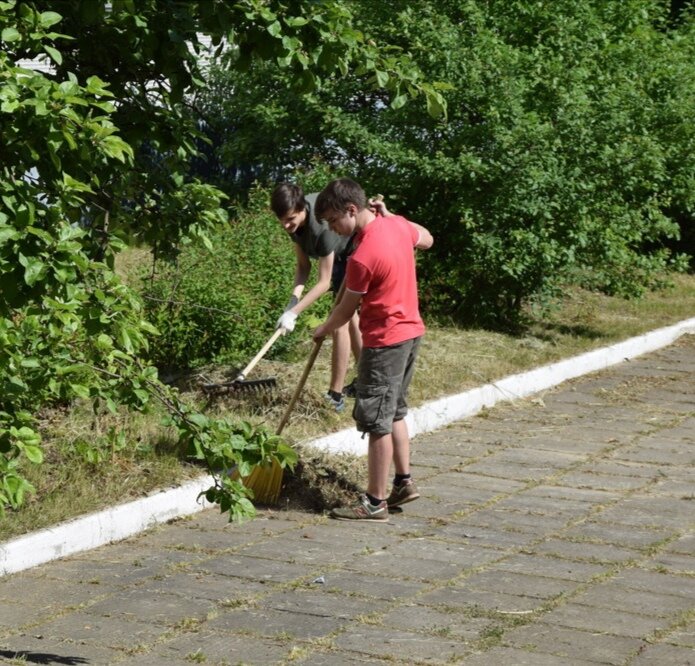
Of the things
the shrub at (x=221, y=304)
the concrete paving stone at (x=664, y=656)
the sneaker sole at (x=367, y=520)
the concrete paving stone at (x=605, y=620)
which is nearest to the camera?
the concrete paving stone at (x=664, y=656)

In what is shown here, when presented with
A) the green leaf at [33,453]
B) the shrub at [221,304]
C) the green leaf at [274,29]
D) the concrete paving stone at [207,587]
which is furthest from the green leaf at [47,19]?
the shrub at [221,304]

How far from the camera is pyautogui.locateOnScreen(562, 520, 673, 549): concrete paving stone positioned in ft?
21.1

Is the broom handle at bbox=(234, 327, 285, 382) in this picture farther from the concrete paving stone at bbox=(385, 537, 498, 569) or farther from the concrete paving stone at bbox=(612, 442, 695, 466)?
the concrete paving stone at bbox=(612, 442, 695, 466)

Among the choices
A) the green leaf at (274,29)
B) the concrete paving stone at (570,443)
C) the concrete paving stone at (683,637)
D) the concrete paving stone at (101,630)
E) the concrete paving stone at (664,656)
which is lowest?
the concrete paving stone at (570,443)

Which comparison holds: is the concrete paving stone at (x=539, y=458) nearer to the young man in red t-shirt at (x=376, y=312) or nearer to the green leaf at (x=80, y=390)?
the young man in red t-shirt at (x=376, y=312)

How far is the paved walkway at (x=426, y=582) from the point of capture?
4.98 m

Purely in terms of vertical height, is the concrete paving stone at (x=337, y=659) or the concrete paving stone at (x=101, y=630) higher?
the concrete paving stone at (x=337, y=659)

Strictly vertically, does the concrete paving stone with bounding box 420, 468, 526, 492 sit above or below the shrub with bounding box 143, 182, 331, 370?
below

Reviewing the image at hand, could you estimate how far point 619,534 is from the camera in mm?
6566

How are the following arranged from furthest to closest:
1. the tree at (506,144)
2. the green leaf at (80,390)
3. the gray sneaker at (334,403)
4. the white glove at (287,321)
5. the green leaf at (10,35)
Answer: the tree at (506,144)
the gray sneaker at (334,403)
the white glove at (287,321)
the green leaf at (80,390)
the green leaf at (10,35)

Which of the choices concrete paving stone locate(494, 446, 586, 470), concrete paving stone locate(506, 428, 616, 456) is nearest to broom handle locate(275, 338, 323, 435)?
concrete paving stone locate(494, 446, 586, 470)

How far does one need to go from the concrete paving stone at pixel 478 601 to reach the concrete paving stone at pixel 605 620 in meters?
0.12

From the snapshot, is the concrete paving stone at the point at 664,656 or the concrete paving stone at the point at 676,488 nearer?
the concrete paving stone at the point at 664,656

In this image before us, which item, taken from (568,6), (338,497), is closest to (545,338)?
(568,6)
